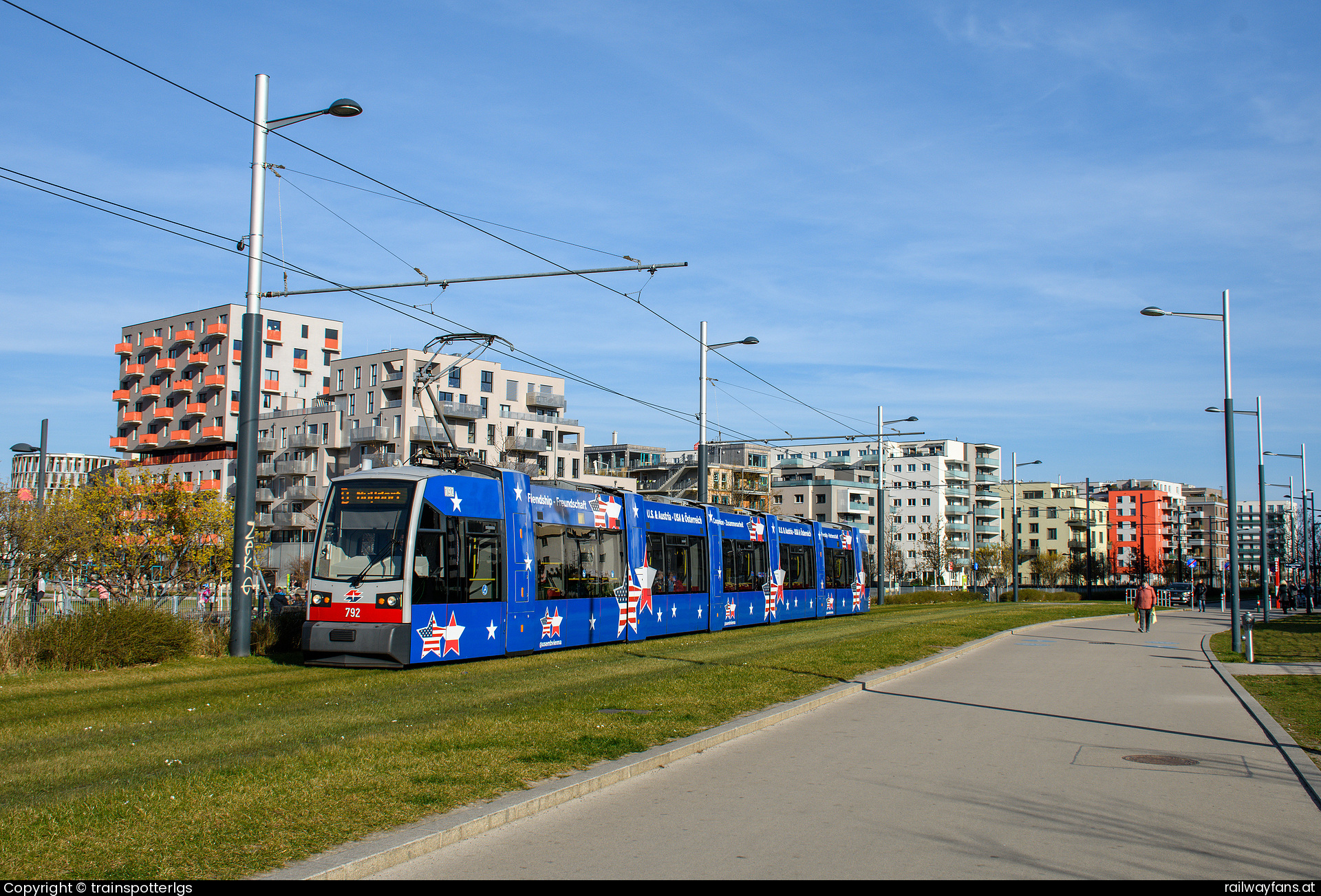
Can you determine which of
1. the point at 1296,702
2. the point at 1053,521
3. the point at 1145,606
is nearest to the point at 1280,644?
the point at 1145,606

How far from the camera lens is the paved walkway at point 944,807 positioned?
5.94 metres

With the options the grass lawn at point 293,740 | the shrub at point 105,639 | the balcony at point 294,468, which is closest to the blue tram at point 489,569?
the grass lawn at point 293,740

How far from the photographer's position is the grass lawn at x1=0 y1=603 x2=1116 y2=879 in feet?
19.3

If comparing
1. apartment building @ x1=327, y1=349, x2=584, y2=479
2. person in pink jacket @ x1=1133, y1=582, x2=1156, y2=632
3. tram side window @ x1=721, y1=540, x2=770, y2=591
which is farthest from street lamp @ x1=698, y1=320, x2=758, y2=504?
apartment building @ x1=327, y1=349, x2=584, y2=479

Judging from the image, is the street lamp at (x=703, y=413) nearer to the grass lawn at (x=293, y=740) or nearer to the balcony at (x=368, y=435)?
the grass lawn at (x=293, y=740)

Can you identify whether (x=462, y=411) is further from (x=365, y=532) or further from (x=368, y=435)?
(x=365, y=532)

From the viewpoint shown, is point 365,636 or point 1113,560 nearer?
point 365,636

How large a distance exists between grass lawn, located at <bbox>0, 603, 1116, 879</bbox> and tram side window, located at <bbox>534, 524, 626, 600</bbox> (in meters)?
1.69

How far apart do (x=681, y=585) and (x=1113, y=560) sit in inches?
5806

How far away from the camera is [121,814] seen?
6.28 meters

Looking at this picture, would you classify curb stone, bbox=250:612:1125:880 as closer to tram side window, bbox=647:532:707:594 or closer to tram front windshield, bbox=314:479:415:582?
tram front windshield, bbox=314:479:415:582

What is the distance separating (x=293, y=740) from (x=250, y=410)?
370 inches

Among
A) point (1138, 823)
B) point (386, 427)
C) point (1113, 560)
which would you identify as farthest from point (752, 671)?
point (1113, 560)
